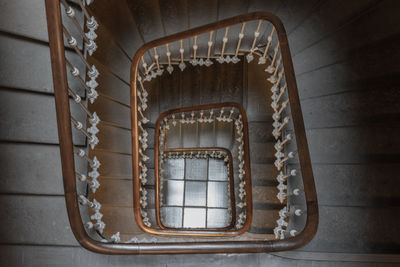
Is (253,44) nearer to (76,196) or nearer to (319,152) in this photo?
(319,152)

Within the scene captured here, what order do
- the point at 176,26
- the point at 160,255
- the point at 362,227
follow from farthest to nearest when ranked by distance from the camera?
1. the point at 176,26
2. the point at 362,227
3. the point at 160,255

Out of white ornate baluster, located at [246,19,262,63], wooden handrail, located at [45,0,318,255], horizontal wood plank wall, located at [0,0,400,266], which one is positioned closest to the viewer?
wooden handrail, located at [45,0,318,255]

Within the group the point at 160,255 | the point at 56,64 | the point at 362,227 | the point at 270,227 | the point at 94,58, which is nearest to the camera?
the point at 56,64

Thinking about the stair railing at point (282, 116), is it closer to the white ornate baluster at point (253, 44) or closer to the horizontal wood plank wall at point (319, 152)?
the white ornate baluster at point (253, 44)

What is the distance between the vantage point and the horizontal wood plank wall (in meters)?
1.71

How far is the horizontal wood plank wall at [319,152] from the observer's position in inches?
67.4

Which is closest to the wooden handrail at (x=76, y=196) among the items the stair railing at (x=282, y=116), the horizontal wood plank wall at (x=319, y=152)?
the stair railing at (x=282, y=116)

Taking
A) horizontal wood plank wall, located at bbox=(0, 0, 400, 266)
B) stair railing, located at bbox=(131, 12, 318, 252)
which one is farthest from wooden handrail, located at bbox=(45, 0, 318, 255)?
horizontal wood plank wall, located at bbox=(0, 0, 400, 266)

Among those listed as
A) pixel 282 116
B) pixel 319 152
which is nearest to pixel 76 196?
pixel 319 152

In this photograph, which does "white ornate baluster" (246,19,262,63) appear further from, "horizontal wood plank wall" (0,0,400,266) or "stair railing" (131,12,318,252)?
"horizontal wood plank wall" (0,0,400,266)

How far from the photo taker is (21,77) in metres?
1.77

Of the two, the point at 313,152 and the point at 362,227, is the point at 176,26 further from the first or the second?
the point at 362,227

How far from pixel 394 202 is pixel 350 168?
0.36m

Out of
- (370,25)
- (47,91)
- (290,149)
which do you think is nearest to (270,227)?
(290,149)
